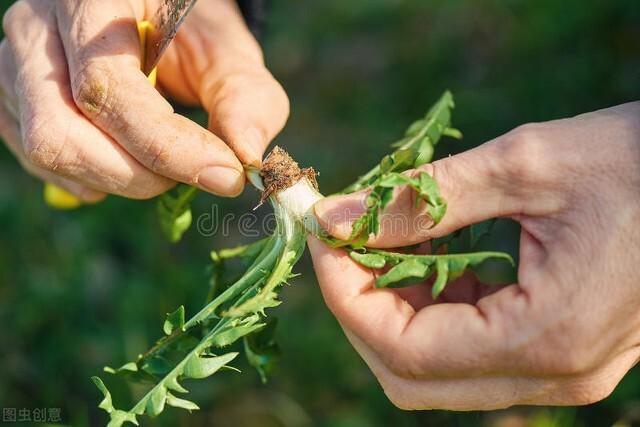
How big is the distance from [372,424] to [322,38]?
314 cm

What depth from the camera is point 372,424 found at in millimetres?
3244

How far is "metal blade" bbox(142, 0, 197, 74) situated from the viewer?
6.77 feet

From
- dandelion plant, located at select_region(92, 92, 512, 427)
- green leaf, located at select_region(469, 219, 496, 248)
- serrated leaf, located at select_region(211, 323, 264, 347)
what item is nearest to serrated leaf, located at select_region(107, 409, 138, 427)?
dandelion plant, located at select_region(92, 92, 512, 427)

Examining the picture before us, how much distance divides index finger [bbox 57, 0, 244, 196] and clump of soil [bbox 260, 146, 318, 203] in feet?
0.27

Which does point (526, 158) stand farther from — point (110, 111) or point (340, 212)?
point (110, 111)

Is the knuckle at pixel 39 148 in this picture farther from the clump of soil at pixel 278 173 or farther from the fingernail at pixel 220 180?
the clump of soil at pixel 278 173

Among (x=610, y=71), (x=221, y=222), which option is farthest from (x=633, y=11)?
(x=221, y=222)

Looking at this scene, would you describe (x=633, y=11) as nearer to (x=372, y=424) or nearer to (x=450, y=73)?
(x=450, y=73)

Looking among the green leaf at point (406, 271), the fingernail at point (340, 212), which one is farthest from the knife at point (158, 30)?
the green leaf at point (406, 271)

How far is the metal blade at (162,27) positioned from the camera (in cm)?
206

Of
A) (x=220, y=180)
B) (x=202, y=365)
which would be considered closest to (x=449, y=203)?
(x=220, y=180)

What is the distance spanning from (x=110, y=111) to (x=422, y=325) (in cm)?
109

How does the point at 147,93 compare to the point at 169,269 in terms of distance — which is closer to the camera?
the point at 147,93

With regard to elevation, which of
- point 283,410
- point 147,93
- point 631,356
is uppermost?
point 147,93
